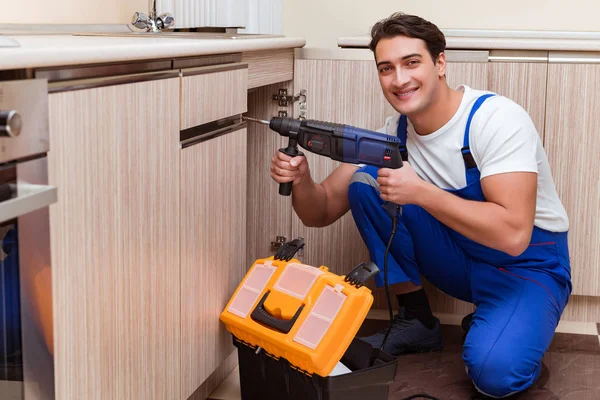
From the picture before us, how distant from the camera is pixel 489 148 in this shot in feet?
6.20

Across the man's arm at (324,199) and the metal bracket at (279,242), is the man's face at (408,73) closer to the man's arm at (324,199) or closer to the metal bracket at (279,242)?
the man's arm at (324,199)

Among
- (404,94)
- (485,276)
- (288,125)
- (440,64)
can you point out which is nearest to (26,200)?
(288,125)

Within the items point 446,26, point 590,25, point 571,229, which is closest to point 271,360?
point 571,229

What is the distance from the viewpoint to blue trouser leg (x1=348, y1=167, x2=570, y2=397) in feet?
6.31

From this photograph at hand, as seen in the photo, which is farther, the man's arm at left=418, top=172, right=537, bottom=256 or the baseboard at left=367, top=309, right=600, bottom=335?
the baseboard at left=367, top=309, right=600, bottom=335

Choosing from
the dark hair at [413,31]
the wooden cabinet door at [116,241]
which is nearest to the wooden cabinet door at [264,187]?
the dark hair at [413,31]

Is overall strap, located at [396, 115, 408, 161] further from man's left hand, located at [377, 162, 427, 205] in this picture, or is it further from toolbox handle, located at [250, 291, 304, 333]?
toolbox handle, located at [250, 291, 304, 333]

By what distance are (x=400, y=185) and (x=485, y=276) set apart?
1.47 feet

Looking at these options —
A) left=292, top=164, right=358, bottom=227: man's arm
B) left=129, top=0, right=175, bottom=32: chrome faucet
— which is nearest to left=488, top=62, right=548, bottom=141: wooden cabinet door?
left=292, top=164, right=358, bottom=227: man's arm

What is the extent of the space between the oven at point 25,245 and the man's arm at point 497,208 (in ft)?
3.17

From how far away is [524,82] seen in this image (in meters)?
2.32

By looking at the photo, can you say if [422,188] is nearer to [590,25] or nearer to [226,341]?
[226,341]

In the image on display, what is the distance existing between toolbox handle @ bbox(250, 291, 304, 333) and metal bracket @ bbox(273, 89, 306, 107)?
0.84 meters

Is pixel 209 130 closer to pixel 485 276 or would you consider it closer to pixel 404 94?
pixel 404 94
